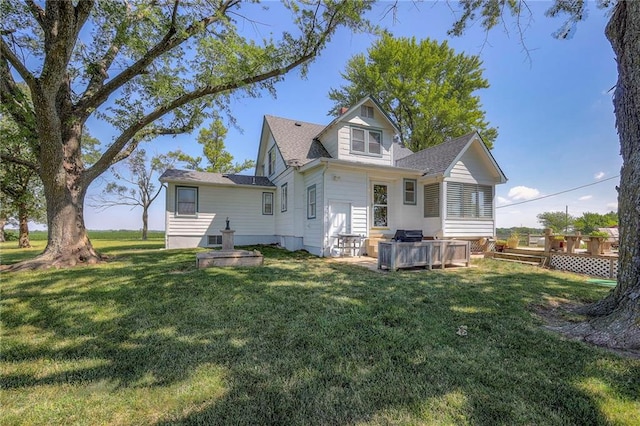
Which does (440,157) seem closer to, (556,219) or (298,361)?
(298,361)

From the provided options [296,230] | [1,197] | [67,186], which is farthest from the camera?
[1,197]

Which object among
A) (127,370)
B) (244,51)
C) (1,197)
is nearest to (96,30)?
(244,51)

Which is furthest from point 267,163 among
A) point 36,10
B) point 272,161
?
point 36,10

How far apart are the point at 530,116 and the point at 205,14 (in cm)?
1834

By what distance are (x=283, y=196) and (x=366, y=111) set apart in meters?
5.64

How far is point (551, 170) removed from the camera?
2205 centimetres

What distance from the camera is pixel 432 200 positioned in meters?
12.0

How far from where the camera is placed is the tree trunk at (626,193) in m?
3.30

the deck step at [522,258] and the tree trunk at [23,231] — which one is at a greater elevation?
the tree trunk at [23,231]

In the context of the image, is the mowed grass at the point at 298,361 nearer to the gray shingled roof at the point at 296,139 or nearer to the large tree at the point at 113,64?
the large tree at the point at 113,64

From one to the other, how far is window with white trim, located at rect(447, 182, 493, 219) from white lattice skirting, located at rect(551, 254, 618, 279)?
10.4 feet

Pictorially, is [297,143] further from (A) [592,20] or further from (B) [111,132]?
(A) [592,20]

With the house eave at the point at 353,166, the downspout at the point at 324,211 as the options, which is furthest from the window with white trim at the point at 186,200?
the downspout at the point at 324,211

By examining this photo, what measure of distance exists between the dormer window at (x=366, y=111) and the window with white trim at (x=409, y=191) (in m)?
3.28
